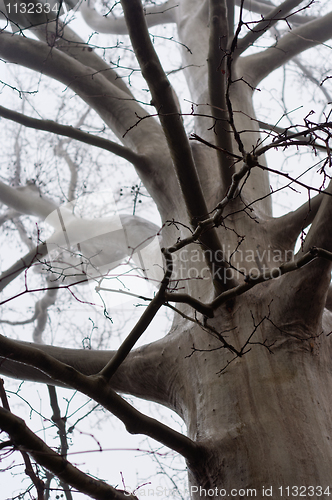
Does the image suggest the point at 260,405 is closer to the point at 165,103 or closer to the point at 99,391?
the point at 99,391

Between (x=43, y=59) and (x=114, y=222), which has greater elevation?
(x=43, y=59)

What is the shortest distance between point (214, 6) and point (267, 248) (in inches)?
46.5

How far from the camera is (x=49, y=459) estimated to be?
3.51 ft

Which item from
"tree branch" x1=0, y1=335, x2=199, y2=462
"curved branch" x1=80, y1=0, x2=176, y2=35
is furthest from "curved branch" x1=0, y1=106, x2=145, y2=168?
"curved branch" x1=80, y1=0, x2=176, y2=35

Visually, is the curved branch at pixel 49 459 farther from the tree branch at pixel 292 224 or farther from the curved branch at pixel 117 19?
the curved branch at pixel 117 19

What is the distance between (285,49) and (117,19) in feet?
7.22

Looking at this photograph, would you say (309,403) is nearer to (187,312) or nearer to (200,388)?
(200,388)

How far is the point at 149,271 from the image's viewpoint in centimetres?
288

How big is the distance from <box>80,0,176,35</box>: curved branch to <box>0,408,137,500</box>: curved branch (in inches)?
172

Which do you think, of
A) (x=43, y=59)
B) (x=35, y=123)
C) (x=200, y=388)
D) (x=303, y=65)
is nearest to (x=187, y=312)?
(x=200, y=388)

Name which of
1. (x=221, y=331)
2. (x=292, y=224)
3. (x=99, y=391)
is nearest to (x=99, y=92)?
(x=292, y=224)

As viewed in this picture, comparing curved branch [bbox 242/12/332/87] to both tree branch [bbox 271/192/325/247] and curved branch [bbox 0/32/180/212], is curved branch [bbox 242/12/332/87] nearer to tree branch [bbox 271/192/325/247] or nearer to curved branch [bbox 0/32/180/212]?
curved branch [bbox 0/32/180/212]

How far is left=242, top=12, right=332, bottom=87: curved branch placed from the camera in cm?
302

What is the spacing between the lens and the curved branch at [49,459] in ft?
3.26
